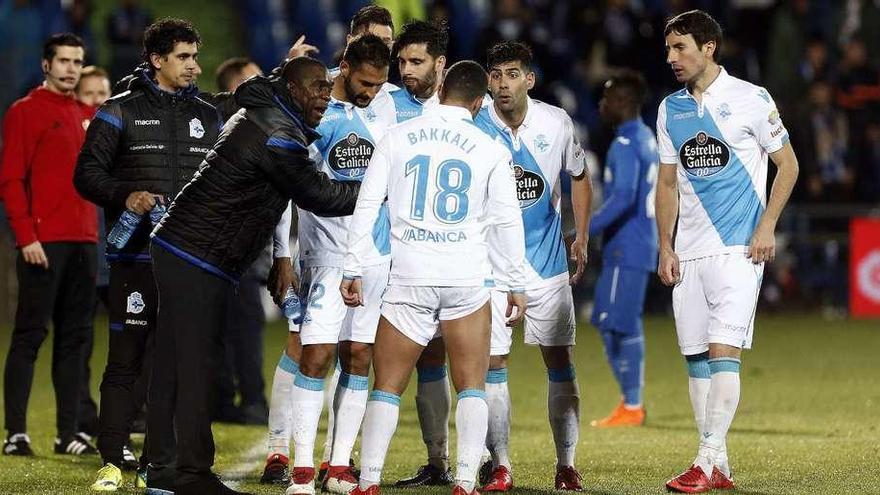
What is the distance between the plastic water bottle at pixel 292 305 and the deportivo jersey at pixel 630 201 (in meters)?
3.65

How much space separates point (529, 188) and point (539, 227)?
0.70ft

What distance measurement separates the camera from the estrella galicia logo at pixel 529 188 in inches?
329

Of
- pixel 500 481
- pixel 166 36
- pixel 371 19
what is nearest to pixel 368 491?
pixel 500 481

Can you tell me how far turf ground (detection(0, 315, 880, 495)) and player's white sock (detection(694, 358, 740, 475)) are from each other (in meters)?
0.25

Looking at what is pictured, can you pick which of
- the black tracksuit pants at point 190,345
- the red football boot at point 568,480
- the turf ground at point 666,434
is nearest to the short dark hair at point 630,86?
the turf ground at point 666,434

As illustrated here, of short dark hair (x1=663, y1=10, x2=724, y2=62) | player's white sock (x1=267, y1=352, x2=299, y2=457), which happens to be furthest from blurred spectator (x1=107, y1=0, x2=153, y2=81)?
short dark hair (x1=663, y1=10, x2=724, y2=62)

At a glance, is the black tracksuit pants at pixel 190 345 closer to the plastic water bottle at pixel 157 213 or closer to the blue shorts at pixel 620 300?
the plastic water bottle at pixel 157 213

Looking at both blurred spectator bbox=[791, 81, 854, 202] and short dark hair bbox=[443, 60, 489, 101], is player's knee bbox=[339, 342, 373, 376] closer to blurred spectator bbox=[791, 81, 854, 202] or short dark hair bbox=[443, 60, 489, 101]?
short dark hair bbox=[443, 60, 489, 101]

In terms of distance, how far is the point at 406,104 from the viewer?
8.44 m

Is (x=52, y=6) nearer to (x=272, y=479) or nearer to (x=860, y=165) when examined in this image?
(x=860, y=165)

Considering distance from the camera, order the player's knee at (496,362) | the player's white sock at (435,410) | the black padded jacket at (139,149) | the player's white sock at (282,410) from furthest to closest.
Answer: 1. the player's white sock at (282,410)
2. the player's white sock at (435,410)
3. the player's knee at (496,362)
4. the black padded jacket at (139,149)

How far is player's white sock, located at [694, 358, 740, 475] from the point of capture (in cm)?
795

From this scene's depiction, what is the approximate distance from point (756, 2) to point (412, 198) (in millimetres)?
18330

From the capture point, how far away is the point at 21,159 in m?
9.86
